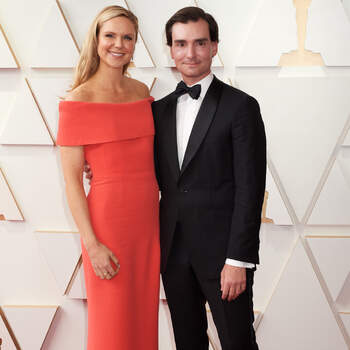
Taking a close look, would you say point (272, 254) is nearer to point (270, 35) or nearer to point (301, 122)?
point (301, 122)

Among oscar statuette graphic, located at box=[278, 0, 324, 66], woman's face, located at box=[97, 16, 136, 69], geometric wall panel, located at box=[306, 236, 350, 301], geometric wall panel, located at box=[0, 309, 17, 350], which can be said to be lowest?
geometric wall panel, located at box=[0, 309, 17, 350]

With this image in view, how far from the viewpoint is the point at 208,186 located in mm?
1436

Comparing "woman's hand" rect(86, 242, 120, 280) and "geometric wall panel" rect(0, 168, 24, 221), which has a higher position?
"geometric wall panel" rect(0, 168, 24, 221)

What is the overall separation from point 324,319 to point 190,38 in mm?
1636

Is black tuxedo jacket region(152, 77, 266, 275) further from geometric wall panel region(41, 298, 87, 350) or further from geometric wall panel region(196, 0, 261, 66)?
geometric wall panel region(41, 298, 87, 350)

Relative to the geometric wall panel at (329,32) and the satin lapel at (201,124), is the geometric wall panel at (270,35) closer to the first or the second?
the geometric wall panel at (329,32)

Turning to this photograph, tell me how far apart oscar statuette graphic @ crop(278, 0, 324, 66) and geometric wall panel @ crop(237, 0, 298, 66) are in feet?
0.07

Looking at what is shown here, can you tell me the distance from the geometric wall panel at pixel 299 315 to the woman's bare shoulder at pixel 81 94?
1.34m

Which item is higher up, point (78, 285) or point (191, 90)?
point (191, 90)

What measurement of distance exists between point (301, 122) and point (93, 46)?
1112mm

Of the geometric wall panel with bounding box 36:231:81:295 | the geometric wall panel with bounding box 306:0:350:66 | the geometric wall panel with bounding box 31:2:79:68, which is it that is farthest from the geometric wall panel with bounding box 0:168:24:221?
the geometric wall panel with bounding box 306:0:350:66

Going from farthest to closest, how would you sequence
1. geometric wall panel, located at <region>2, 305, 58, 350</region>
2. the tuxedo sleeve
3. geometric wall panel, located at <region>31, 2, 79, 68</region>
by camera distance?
geometric wall panel, located at <region>2, 305, 58, 350</region> → geometric wall panel, located at <region>31, 2, 79, 68</region> → the tuxedo sleeve

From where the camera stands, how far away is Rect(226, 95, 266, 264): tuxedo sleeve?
4.52 ft

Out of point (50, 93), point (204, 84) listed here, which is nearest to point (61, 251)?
point (50, 93)
